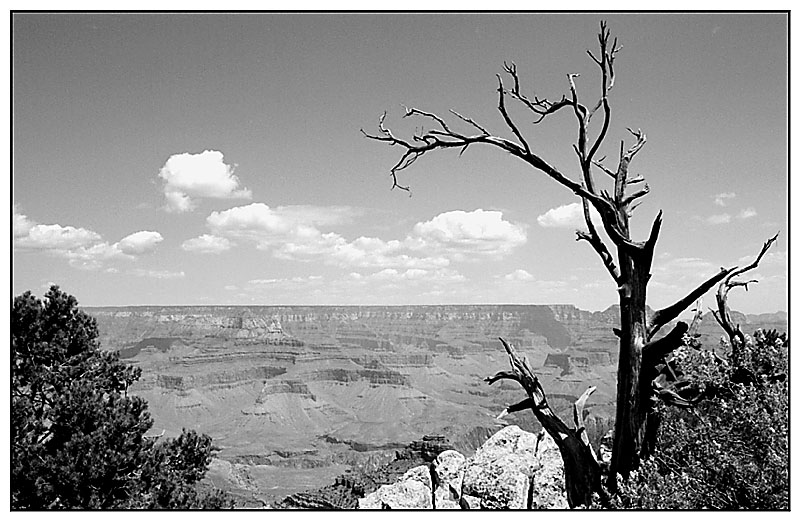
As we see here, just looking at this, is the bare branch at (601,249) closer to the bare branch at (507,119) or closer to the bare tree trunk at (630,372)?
the bare tree trunk at (630,372)

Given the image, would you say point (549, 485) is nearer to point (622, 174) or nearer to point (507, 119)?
point (622, 174)

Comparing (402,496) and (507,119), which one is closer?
(507,119)

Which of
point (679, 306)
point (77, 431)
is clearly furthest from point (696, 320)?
point (77, 431)

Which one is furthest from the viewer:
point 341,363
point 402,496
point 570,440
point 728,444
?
point 341,363

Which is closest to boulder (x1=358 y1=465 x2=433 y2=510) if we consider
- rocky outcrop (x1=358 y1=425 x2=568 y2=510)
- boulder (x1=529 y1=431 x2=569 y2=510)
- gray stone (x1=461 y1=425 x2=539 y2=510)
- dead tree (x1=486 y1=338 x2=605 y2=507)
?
rocky outcrop (x1=358 y1=425 x2=568 y2=510)

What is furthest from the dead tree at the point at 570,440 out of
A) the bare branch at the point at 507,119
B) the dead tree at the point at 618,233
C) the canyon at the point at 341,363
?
the canyon at the point at 341,363

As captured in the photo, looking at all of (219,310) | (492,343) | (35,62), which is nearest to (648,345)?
(35,62)

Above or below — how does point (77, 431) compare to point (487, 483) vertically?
above
